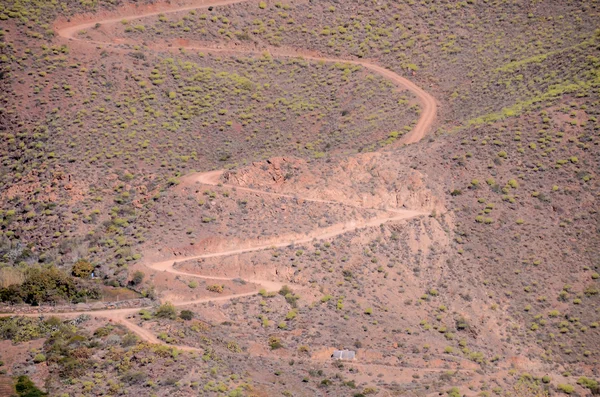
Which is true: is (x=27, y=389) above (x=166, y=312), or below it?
below

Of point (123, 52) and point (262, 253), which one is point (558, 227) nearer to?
point (262, 253)

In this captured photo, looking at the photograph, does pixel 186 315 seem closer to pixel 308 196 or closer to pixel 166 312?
pixel 166 312

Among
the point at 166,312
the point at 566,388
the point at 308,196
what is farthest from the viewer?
the point at 308,196

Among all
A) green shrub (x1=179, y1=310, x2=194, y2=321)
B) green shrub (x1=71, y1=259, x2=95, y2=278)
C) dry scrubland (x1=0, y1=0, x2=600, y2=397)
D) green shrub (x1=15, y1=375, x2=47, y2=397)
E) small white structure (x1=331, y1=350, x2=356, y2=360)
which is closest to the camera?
green shrub (x1=15, y1=375, x2=47, y2=397)

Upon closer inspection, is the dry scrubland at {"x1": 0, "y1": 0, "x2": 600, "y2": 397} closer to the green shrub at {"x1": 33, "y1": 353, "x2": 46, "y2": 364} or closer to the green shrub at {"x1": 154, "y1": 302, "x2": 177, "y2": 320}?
the green shrub at {"x1": 154, "y1": 302, "x2": 177, "y2": 320}

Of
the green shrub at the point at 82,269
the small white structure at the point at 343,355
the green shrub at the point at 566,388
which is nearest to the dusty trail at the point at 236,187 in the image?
the small white structure at the point at 343,355

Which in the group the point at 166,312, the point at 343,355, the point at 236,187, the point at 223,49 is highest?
the point at 223,49

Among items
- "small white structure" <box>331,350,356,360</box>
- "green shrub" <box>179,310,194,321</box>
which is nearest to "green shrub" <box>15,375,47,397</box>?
"green shrub" <box>179,310,194,321</box>

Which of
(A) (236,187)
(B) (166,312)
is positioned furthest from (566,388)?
(A) (236,187)
